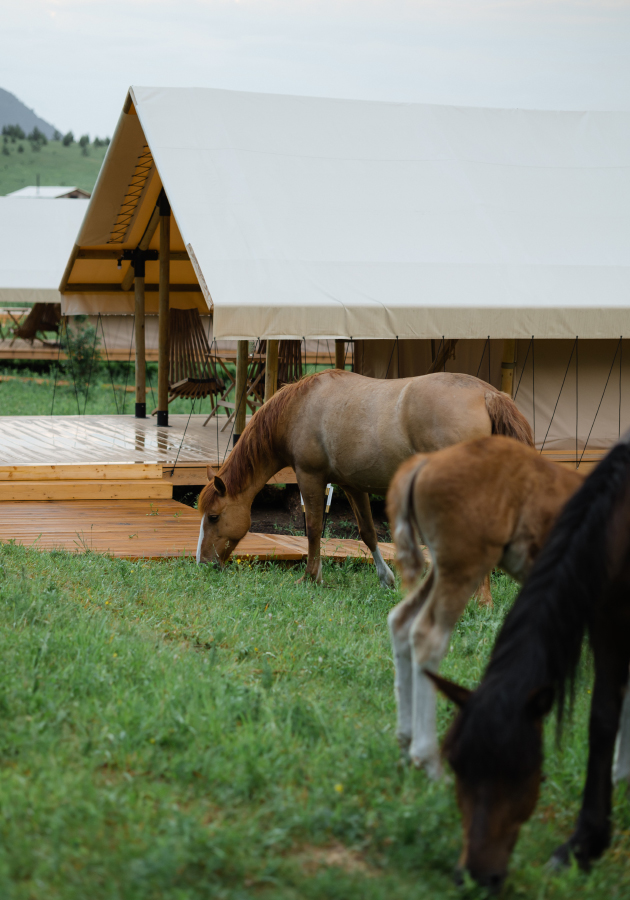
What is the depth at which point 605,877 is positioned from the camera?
225 centimetres

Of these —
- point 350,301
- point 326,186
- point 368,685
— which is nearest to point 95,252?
point 326,186

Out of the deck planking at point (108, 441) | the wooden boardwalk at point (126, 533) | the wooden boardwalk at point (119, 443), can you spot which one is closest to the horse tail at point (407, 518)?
the wooden boardwalk at point (126, 533)

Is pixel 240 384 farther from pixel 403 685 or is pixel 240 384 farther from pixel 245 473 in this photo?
pixel 403 685

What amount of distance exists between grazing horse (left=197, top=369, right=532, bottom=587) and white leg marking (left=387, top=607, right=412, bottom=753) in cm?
221

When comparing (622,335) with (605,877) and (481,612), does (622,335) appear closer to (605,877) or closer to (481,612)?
(481,612)

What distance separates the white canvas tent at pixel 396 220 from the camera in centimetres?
691

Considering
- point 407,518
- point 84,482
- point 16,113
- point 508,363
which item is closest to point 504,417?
point 407,518

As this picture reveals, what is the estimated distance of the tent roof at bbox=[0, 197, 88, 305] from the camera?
15750 millimetres

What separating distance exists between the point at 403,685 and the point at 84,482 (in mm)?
5445

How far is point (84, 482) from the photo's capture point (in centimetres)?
769

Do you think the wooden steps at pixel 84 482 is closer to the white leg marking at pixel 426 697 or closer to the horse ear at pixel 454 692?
the white leg marking at pixel 426 697

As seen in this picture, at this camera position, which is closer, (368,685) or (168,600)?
(368,685)

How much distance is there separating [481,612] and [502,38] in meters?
57.4

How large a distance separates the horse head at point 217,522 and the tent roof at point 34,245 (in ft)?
35.7
